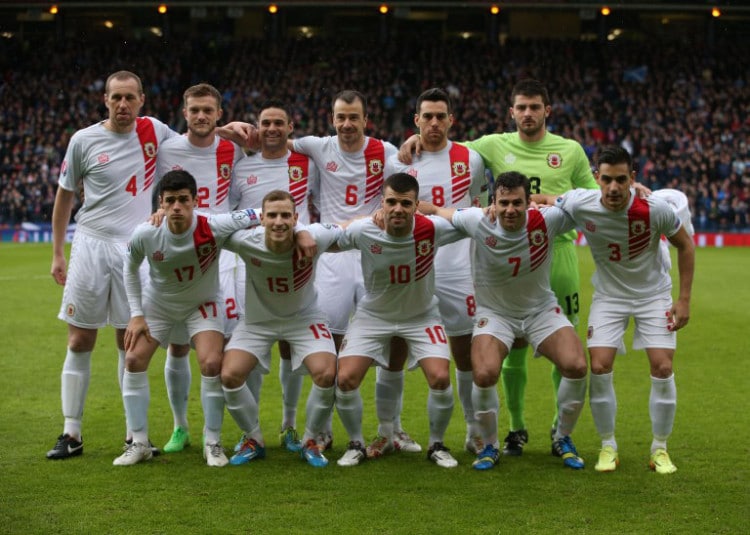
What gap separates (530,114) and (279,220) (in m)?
1.82

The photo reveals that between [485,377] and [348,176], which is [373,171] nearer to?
[348,176]

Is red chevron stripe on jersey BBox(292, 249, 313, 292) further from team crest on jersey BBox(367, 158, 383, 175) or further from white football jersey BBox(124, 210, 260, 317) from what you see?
team crest on jersey BBox(367, 158, 383, 175)

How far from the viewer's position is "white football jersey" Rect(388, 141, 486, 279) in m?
6.66

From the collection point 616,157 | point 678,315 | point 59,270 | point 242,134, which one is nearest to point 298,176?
point 242,134

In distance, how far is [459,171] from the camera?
6.68 metres

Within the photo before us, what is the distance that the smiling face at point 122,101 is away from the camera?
636 centimetres

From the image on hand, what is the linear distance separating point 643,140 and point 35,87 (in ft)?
68.3

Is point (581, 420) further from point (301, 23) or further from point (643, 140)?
point (301, 23)

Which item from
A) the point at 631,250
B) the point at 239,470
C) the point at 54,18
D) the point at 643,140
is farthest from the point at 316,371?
the point at 54,18

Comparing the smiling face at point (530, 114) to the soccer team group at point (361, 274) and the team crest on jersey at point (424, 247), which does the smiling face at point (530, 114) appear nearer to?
the soccer team group at point (361, 274)

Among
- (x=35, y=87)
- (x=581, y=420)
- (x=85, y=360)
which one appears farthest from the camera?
Result: (x=35, y=87)

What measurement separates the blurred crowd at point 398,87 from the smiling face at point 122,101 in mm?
24218

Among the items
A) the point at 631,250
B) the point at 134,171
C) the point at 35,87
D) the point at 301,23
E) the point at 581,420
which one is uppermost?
the point at 301,23

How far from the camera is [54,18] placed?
38.0 metres
